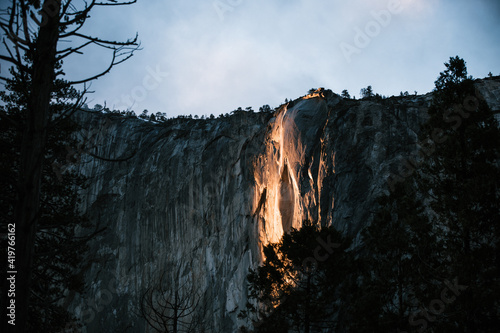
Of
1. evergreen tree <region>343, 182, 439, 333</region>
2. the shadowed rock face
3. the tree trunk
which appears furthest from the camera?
the shadowed rock face

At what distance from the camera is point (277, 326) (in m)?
18.2

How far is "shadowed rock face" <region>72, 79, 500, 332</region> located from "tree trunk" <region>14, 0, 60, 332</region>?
18.0 meters

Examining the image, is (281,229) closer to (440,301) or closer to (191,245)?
(191,245)

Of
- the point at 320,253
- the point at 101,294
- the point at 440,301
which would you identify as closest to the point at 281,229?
the point at 320,253

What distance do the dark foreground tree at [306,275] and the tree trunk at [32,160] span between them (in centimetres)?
1513

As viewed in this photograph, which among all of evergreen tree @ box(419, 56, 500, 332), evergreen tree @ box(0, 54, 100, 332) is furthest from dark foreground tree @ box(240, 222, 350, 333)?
evergreen tree @ box(0, 54, 100, 332)

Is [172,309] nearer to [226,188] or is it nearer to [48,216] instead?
[48,216]

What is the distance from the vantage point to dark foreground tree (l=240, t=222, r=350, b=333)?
1734cm

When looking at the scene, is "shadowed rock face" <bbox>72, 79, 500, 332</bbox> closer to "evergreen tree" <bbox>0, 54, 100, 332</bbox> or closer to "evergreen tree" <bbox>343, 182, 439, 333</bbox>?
"evergreen tree" <bbox>343, 182, 439, 333</bbox>

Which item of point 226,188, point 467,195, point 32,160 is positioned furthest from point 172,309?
point 226,188

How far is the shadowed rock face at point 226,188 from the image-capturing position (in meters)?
29.0

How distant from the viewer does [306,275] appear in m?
18.8

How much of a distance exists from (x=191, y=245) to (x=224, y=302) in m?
8.96

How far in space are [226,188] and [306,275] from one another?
83.7 ft
